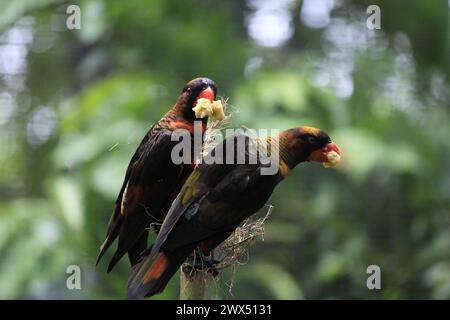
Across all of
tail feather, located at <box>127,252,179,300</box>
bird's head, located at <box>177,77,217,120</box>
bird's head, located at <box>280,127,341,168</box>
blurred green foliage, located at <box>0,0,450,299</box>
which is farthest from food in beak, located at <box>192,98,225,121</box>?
blurred green foliage, located at <box>0,0,450,299</box>

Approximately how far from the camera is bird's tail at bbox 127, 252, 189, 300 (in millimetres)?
1112

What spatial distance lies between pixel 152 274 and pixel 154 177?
0.15 m

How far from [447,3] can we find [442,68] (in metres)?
0.22

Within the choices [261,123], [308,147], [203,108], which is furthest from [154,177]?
[261,123]

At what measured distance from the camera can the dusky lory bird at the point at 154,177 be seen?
3.91 ft

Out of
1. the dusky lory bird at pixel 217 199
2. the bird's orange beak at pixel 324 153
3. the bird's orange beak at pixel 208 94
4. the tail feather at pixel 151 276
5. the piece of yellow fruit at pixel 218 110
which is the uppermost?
the bird's orange beak at pixel 208 94

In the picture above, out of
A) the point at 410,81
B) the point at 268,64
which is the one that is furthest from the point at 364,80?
the point at 268,64

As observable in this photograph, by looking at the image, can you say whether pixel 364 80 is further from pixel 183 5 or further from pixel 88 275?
pixel 88 275

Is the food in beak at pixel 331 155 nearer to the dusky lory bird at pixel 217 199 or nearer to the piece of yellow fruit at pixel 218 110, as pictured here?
the dusky lory bird at pixel 217 199

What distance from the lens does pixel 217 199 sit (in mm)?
1180

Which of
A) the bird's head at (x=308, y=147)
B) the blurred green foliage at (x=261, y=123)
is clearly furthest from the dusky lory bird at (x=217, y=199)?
the blurred green foliage at (x=261, y=123)

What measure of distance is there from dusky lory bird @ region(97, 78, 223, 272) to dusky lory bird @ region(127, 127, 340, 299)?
0.12 ft

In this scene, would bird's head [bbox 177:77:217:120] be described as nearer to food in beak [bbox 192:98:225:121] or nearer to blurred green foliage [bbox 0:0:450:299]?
food in beak [bbox 192:98:225:121]

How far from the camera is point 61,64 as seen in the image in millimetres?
3094
